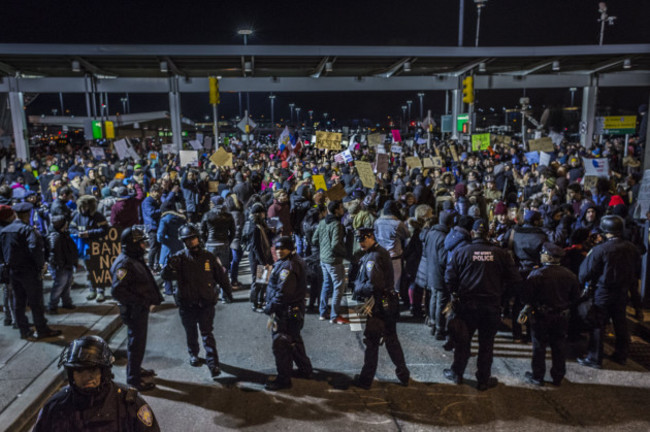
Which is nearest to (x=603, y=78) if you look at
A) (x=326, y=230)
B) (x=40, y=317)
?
(x=326, y=230)

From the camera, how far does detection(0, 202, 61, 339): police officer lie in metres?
6.32

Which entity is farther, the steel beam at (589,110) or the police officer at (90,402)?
the steel beam at (589,110)

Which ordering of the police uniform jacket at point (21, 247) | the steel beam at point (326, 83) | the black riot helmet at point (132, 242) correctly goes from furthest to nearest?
the steel beam at point (326, 83), the police uniform jacket at point (21, 247), the black riot helmet at point (132, 242)

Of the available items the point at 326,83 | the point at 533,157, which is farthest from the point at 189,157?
the point at 533,157

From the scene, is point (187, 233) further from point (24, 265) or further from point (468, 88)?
point (468, 88)

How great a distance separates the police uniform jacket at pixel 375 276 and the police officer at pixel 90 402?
9.82 ft

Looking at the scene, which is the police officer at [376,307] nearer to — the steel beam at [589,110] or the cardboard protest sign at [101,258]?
the cardboard protest sign at [101,258]

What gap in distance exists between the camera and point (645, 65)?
964 inches

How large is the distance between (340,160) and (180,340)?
8703 mm

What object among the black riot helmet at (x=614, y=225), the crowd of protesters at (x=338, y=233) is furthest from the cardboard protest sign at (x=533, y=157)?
the black riot helmet at (x=614, y=225)

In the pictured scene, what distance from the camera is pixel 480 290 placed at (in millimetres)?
5207

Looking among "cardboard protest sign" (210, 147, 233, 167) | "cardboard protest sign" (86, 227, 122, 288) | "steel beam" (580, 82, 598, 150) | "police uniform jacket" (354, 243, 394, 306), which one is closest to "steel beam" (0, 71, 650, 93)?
"steel beam" (580, 82, 598, 150)

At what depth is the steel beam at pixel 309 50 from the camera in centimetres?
1772

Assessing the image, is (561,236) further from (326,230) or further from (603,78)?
(603,78)
